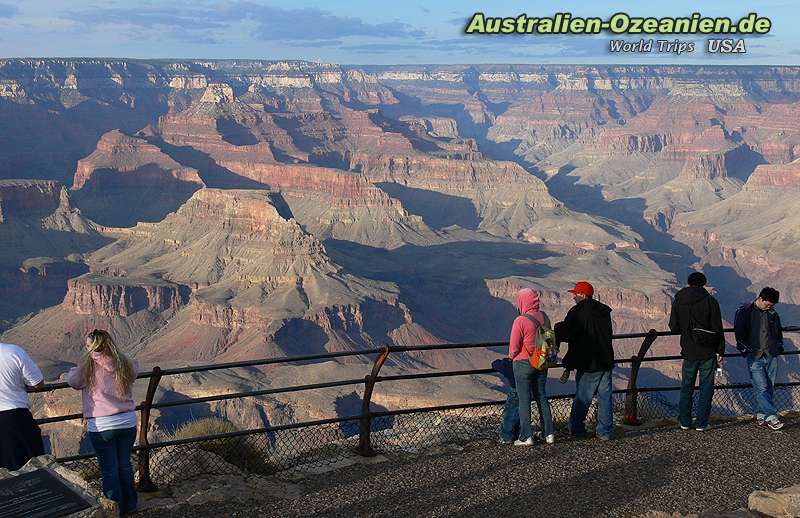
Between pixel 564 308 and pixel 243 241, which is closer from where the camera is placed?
pixel 564 308

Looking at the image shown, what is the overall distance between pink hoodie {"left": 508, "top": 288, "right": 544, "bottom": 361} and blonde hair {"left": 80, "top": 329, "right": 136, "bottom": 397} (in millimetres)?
5387

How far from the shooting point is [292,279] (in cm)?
9781

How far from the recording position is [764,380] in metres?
16.3

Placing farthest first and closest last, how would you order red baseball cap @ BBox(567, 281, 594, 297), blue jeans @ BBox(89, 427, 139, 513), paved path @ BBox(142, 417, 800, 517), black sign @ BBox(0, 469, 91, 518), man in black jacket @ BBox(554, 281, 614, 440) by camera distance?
1. man in black jacket @ BBox(554, 281, 614, 440)
2. red baseball cap @ BBox(567, 281, 594, 297)
3. paved path @ BBox(142, 417, 800, 517)
4. blue jeans @ BBox(89, 427, 139, 513)
5. black sign @ BBox(0, 469, 91, 518)

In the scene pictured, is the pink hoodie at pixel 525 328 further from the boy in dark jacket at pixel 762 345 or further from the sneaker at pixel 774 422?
the sneaker at pixel 774 422

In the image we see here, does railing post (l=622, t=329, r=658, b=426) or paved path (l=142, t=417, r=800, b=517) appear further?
railing post (l=622, t=329, r=658, b=426)

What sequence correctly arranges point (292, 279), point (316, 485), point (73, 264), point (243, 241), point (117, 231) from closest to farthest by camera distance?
point (316, 485) → point (292, 279) → point (243, 241) → point (73, 264) → point (117, 231)

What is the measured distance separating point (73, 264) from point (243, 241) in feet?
78.9

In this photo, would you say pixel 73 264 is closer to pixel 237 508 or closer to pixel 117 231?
pixel 117 231

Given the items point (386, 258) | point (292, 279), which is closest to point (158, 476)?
point (292, 279)

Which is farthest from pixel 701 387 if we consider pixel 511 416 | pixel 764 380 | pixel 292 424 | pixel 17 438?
pixel 17 438

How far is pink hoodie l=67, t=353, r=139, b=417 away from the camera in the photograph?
11.7 m

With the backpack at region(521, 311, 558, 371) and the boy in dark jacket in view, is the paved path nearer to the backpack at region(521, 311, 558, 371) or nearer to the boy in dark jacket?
the boy in dark jacket

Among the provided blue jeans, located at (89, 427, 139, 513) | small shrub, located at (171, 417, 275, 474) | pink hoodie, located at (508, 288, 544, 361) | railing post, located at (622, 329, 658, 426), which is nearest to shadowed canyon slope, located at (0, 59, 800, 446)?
railing post, located at (622, 329, 658, 426)
